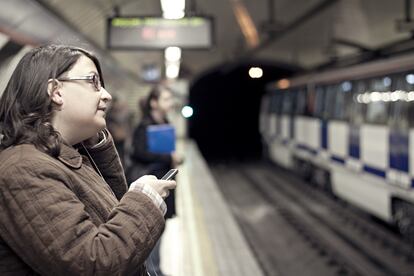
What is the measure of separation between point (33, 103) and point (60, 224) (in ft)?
1.32

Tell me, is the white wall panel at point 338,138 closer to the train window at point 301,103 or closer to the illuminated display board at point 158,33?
the train window at point 301,103

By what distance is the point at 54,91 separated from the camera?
1938 mm

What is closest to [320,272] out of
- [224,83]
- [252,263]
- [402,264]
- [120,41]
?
[402,264]

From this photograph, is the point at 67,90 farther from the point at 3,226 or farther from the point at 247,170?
the point at 247,170

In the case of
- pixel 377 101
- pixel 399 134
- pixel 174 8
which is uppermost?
pixel 174 8

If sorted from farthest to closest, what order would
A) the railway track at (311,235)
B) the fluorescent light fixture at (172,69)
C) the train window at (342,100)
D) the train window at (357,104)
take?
1. the fluorescent light fixture at (172,69)
2. the train window at (342,100)
3. the train window at (357,104)
4. the railway track at (311,235)

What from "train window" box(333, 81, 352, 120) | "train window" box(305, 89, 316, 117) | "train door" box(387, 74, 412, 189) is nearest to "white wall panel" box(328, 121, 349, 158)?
"train window" box(333, 81, 352, 120)

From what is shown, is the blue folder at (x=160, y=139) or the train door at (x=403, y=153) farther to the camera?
the train door at (x=403, y=153)

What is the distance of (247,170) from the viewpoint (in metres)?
23.6

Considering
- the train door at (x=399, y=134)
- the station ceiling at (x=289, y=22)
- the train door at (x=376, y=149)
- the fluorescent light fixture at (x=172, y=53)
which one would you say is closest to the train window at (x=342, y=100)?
the station ceiling at (x=289, y=22)

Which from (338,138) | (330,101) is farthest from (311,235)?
(330,101)

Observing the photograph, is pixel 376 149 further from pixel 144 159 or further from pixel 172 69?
pixel 172 69

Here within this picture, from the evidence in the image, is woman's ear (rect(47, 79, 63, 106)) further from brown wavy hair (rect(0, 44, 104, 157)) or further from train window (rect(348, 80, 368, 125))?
train window (rect(348, 80, 368, 125))

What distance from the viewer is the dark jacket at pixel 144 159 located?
492cm
